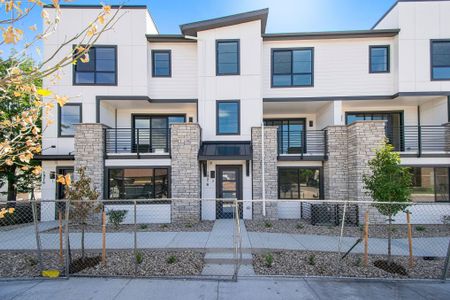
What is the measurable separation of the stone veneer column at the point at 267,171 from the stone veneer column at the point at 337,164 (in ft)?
8.32

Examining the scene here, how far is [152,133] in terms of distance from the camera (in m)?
13.6

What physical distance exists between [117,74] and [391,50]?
13836 mm

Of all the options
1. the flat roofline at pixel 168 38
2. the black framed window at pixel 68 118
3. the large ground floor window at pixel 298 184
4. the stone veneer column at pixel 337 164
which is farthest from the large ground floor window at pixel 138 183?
the stone veneer column at pixel 337 164

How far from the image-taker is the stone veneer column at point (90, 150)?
1127cm

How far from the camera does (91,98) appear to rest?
1245cm

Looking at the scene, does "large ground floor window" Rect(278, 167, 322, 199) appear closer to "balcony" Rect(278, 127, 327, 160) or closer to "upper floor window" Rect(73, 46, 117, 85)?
"balcony" Rect(278, 127, 327, 160)

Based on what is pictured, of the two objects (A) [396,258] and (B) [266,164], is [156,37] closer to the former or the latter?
(B) [266,164]

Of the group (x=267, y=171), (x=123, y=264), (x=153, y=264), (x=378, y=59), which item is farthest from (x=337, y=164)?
(x=123, y=264)

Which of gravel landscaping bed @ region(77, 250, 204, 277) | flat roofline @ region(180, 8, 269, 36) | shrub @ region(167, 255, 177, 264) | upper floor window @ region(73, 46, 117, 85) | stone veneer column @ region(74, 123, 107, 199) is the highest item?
flat roofline @ region(180, 8, 269, 36)

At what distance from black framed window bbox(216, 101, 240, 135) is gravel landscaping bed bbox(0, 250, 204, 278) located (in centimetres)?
660

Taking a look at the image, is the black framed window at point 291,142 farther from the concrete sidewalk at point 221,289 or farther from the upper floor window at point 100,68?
the upper floor window at point 100,68

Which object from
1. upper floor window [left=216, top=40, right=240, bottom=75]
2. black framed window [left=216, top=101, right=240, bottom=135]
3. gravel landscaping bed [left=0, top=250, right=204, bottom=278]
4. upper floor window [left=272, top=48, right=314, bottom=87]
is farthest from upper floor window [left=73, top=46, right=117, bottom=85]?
gravel landscaping bed [left=0, top=250, right=204, bottom=278]

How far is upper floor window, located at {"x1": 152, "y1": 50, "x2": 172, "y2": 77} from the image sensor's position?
13.1 m

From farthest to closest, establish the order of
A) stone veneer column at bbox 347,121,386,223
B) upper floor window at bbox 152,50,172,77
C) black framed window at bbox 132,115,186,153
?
black framed window at bbox 132,115,186,153 < upper floor window at bbox 152,50,172,77 < stone veneer column at bbox 347,121,386,223
